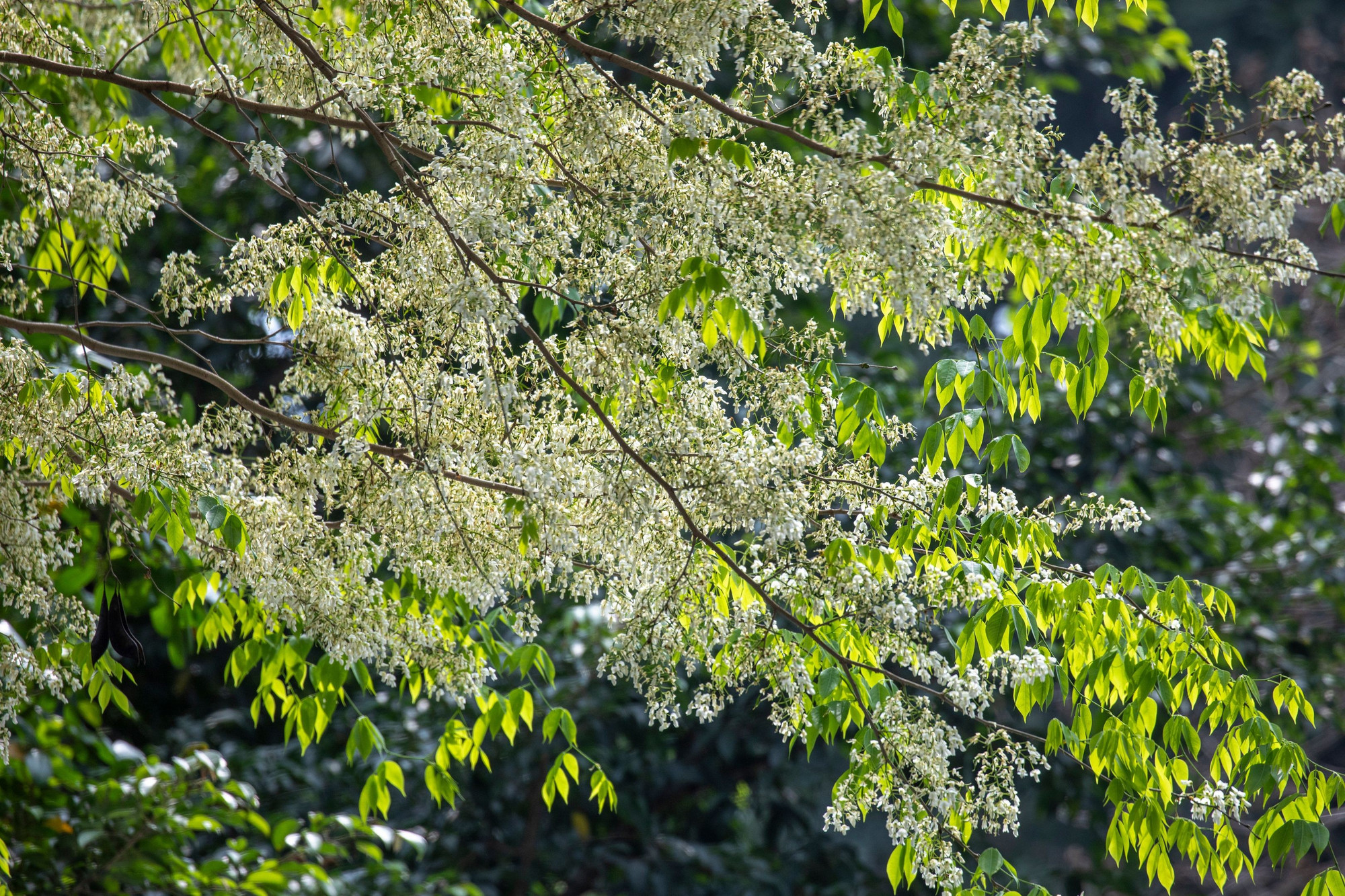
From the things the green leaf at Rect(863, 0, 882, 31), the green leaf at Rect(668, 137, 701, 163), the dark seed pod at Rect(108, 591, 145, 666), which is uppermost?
the green leaf at Rect(863, 0, 882, 31)

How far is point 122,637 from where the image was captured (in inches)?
114

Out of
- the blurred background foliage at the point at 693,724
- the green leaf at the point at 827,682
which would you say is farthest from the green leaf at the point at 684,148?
the blurred background foliage at the point at 693,724

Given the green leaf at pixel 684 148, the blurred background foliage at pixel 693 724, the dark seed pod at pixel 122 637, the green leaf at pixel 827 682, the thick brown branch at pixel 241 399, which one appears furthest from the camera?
the blurred background foliage at pixel 693 724

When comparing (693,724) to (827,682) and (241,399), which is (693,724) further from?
(241,399)

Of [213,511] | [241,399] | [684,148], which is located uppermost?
[684,148]

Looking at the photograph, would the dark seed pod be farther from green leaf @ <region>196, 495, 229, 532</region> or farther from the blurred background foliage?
the blurred background foliage

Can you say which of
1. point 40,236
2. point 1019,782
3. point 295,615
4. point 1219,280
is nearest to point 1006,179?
point 1219,280

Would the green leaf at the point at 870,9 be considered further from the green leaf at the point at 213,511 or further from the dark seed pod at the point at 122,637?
the dark seed pod at the point at 122,637

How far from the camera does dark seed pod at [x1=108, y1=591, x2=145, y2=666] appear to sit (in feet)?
9.53

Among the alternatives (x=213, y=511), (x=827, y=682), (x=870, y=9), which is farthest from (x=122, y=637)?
(x=870, y=9)

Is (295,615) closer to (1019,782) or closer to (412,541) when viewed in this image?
(412,541)

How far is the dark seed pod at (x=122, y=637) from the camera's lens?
9.53ft

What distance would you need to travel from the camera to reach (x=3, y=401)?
279 cm

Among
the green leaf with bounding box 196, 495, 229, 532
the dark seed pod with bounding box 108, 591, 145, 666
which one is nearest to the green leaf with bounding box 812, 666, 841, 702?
the green leaf with bounding box 196, 495, 229, 532
